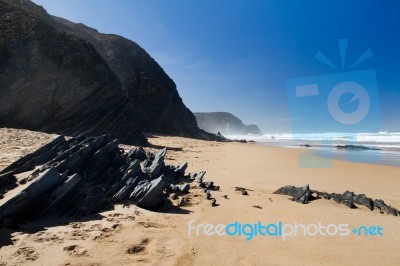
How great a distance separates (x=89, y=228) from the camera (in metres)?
5.52

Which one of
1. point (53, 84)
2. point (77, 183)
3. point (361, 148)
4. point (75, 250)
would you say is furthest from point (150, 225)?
point (361, 148)

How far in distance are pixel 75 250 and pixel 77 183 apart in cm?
Answer: 239

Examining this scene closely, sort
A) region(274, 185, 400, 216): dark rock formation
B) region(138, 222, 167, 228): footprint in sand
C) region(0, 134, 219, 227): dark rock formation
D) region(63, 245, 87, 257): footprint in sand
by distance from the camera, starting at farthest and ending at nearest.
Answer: region(274, 185, 400, 216): dark rock formation, region(138, 222, 167, 228): footprint in sand, region(0, 134, 219, 227): dark rock formation, region(63, 245, 87, 257): footprint in sand

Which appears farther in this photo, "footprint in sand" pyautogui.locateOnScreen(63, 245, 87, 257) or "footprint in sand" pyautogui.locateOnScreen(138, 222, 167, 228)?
"footprint in sand" pyautogui.locateOnScreen(138, 222, 167, 228)

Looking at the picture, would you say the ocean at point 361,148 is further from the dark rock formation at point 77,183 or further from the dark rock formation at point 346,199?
the dark rock formation at point 77,183

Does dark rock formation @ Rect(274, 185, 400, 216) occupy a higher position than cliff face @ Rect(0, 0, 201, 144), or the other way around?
cliff face @ Rect(0, 0, 201, 144)

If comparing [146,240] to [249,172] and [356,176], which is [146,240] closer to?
[249,172]

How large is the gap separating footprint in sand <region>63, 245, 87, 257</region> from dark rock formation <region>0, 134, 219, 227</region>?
151 cm

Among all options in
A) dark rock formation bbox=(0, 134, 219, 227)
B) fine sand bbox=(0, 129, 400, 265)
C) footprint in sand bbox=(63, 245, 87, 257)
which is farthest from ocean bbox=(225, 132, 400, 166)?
footprint in sand bbox=(63, 245, 87, 257)

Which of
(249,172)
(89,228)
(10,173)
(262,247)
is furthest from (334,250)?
(249,172)

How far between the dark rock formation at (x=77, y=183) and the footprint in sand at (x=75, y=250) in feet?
4.94

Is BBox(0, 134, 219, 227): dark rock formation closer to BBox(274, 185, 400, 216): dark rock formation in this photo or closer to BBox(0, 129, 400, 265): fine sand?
BBox(0, 129, 400, 265): fine sand

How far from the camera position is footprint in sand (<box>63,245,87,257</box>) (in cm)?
450

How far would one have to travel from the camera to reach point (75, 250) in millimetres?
4609
